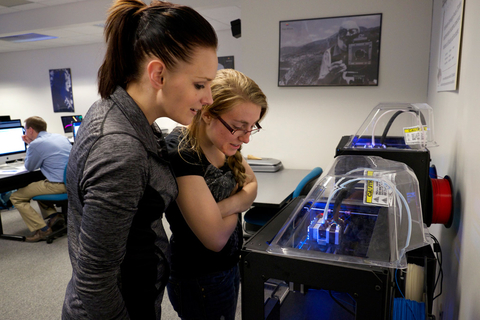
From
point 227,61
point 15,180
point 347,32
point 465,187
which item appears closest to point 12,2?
point 15,180

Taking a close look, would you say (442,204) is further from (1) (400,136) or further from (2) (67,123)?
(2) (67,123)

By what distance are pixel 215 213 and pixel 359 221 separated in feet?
1.26

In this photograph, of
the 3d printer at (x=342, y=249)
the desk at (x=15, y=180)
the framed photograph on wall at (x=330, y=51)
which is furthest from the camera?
the desk at (x=15, y=180)

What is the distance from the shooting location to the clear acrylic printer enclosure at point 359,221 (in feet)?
2.11

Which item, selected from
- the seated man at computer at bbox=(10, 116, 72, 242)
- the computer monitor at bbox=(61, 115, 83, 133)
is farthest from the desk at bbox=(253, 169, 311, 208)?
the computer monitor at bbox=(61, 115, 83, 133)

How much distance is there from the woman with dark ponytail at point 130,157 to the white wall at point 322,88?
2.40m

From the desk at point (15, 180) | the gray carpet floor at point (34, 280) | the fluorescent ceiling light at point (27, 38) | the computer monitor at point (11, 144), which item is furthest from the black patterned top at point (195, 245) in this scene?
the fluorescent ceiling light at point (27, 38)

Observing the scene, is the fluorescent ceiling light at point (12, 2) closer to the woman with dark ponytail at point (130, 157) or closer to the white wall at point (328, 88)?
the white wall at point (328, 88)

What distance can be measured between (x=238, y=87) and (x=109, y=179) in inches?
21.8

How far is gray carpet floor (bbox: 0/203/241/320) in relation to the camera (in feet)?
7.29

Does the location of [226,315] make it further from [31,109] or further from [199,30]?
[31,109]

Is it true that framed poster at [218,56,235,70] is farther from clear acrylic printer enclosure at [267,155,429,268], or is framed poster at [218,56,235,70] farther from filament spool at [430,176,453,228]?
clear acrylic printer enclosure at [267,155,429,268]

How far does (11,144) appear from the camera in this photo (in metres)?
3.99

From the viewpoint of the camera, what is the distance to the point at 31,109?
26.6 feet
